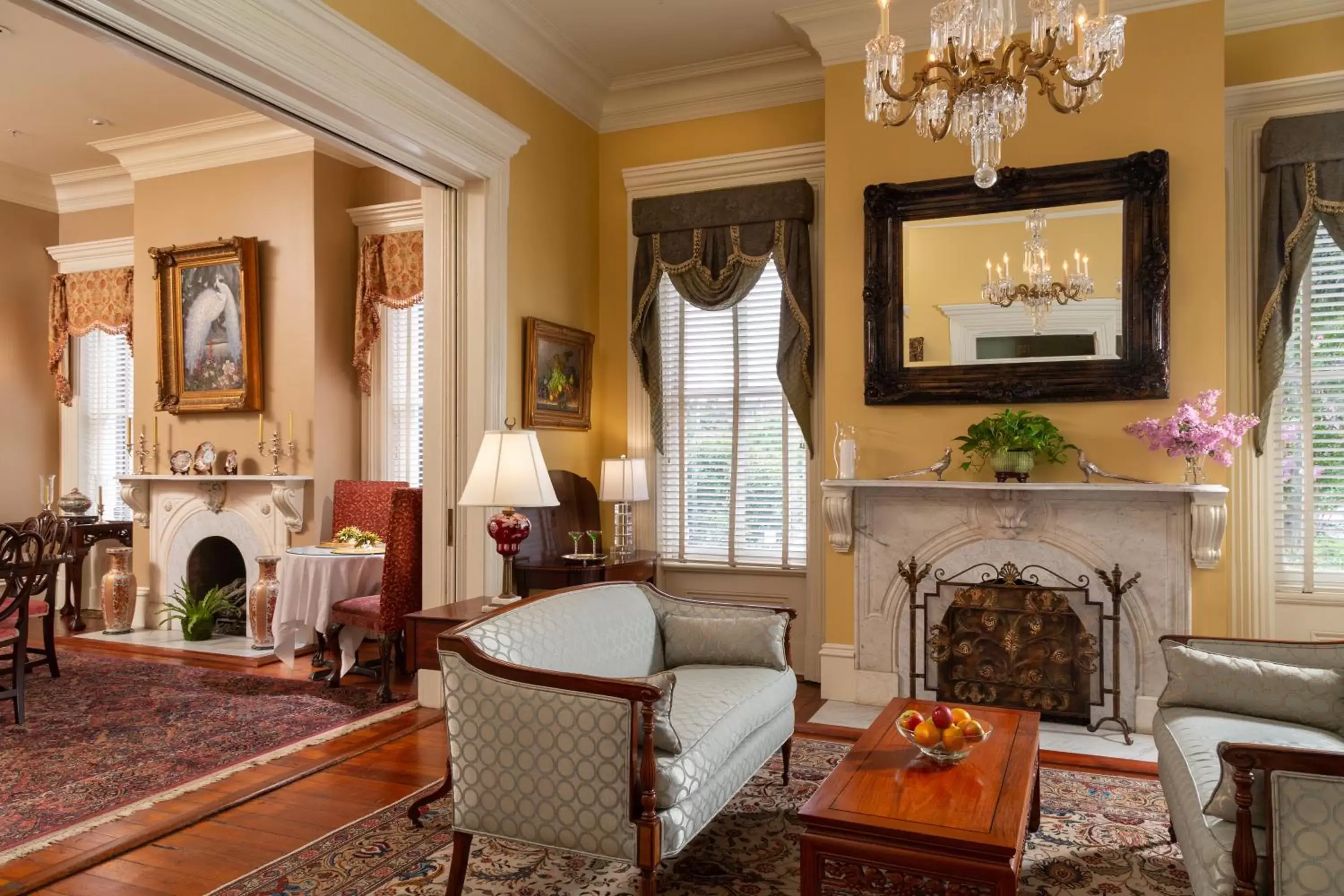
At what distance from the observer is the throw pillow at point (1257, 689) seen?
288 cm

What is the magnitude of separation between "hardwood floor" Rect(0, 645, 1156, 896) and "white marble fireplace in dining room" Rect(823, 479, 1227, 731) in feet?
2.48

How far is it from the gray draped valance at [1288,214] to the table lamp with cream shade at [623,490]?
3339mm

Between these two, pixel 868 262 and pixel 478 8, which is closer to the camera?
pixel 478 8

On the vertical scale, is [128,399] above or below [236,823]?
above

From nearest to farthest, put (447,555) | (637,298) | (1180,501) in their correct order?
(1180,501), (447,555), (637,298)

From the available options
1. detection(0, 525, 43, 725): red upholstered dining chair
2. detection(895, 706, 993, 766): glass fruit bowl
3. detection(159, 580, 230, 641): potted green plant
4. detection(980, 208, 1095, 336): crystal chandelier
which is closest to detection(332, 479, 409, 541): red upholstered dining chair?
detection(159, 580, 230, 641): potted green plant

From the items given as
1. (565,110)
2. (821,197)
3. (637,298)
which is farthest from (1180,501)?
(565,110)

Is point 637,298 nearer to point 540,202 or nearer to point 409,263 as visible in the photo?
point 540,202

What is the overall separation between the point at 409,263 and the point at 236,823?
4.30 metres

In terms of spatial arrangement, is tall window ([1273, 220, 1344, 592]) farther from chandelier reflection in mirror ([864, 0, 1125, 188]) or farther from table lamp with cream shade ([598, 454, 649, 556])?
table lamp with cream shade ([598, 454, 649, 556])

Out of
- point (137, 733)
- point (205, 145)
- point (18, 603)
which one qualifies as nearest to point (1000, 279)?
point (137, 733)

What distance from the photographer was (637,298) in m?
5.90

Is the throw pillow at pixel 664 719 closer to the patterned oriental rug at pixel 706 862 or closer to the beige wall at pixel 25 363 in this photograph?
the patterned oriental rug at pixel 706 862

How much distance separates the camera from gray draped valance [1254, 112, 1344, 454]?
446cm
